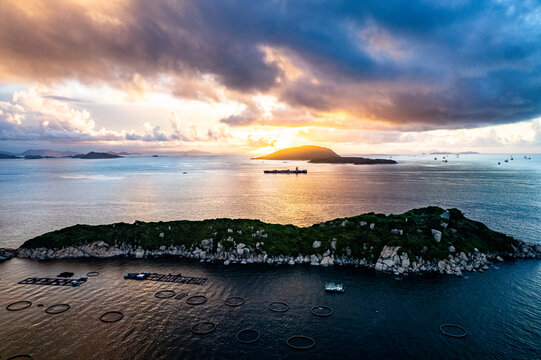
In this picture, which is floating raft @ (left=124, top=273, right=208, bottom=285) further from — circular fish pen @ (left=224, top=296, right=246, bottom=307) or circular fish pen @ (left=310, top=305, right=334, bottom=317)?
circular fish pen @ (left=310, top=305, right=334, bottom=317)

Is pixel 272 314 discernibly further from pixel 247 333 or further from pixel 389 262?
pixel 389 262

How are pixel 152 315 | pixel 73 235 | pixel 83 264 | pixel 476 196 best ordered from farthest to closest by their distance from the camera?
pixel 476 196 → pixel 73 235 → pixel 83 264 → pixel 152 315

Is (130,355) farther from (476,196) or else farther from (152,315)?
(476,196)

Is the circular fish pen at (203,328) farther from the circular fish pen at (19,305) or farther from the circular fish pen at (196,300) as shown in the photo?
the circular fish pen at (19,305)

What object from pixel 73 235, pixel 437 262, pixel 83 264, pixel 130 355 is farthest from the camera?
pixel 73 235

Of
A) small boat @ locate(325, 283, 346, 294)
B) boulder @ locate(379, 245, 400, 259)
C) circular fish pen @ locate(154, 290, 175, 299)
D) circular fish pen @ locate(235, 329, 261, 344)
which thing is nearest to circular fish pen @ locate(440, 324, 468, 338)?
small boat @ locate(325, 283, 346, 294)

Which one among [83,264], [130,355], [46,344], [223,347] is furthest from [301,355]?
[83,264]

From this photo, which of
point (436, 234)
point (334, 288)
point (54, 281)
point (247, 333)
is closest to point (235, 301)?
point (247, 333)
